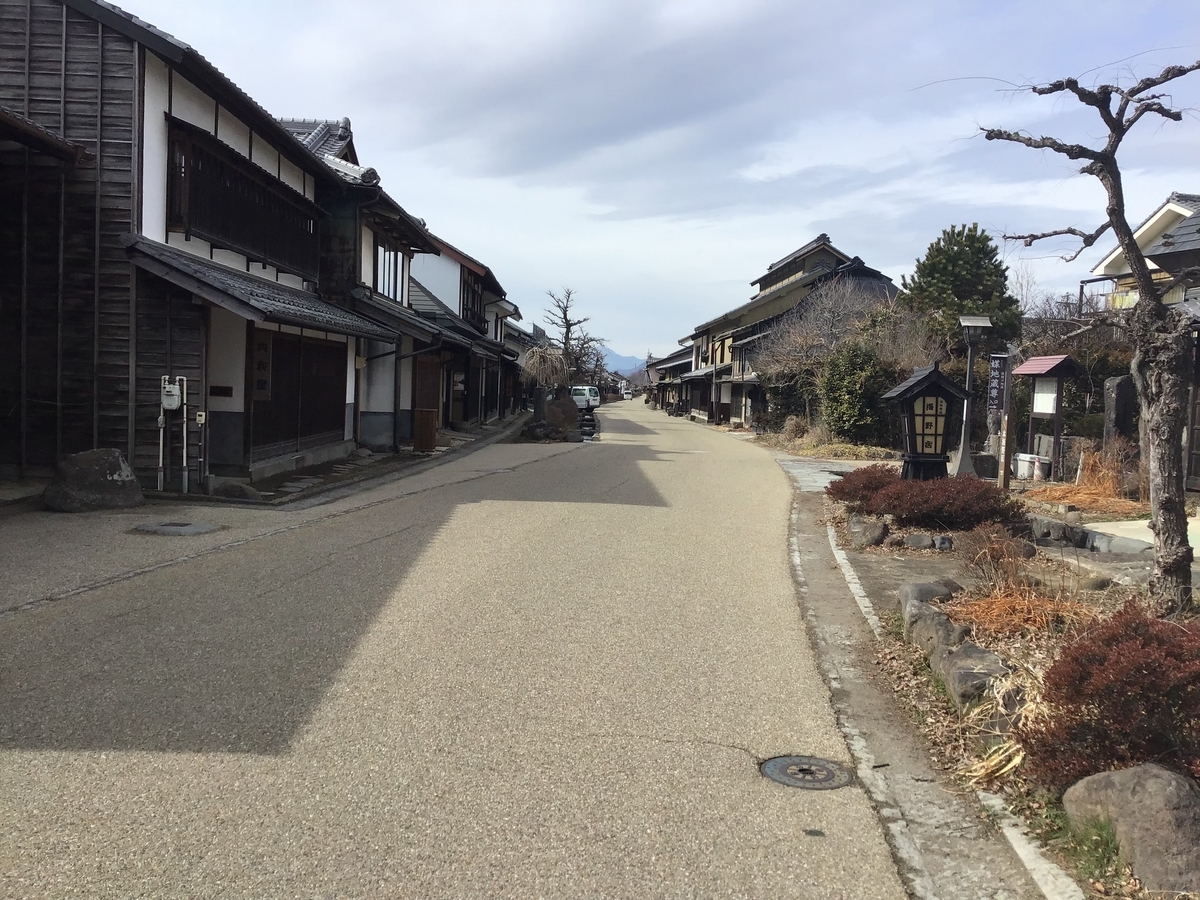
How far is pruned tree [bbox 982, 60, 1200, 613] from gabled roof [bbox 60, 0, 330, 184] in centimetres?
1070

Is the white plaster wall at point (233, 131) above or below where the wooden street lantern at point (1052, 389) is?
above

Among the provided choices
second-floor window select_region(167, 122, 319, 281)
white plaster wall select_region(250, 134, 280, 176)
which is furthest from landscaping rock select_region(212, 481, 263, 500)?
white plaster wall select_region(250, 134, 280, 176)

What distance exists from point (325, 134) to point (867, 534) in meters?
18.1

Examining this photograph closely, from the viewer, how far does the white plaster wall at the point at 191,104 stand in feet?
42.9

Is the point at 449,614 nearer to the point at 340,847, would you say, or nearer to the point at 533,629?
the point at 533,629

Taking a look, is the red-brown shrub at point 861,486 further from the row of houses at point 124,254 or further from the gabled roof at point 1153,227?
the gabled roof at point 1153,227

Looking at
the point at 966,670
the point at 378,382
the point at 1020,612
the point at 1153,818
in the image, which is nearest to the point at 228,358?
the point at 378,382

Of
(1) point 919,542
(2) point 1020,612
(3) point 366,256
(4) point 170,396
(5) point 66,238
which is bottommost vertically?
(1) point 919,542

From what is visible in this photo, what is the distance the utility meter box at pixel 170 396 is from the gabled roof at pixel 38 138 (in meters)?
3.09

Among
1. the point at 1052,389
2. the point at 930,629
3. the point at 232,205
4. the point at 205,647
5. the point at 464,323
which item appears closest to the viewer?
the point at 205,647

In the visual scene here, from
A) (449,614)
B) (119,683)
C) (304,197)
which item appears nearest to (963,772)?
(449,614)

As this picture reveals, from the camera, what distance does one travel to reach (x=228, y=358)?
14.2 meters

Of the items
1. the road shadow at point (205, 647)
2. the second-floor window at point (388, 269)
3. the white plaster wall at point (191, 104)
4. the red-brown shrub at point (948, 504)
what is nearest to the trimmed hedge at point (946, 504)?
the red-brown shrub at point (948, 504)

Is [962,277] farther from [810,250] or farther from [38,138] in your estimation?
[38,138]
